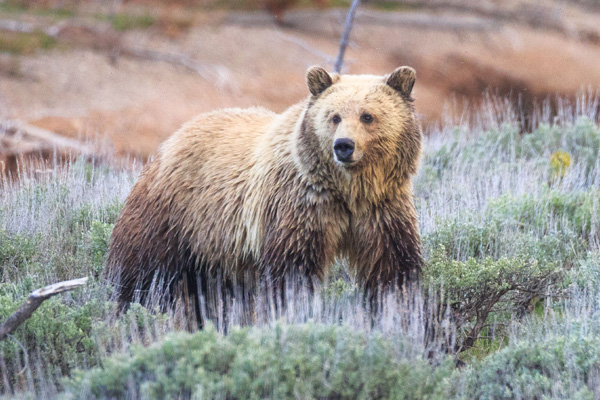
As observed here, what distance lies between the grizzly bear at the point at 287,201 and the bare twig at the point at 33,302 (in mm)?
1143

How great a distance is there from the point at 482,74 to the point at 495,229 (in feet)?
34.4

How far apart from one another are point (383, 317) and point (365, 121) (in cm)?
124

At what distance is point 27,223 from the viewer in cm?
646

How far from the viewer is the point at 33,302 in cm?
404

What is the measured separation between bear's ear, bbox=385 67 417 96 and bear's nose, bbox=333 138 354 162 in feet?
2.18

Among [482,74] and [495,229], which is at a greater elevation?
[482,74]

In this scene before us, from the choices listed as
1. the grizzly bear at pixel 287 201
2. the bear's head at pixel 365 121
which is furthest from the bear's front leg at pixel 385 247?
the bear's head at pixel 365 121

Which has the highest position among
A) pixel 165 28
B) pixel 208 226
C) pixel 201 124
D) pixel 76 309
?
pixel 165 28

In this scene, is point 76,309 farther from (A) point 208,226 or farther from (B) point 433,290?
(B) point 433,290

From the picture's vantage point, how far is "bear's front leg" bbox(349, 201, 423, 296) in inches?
189

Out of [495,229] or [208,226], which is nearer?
[208,226]

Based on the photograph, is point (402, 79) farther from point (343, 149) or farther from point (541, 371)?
point (541, 371)

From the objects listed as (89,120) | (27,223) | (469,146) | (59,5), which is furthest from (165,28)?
(27,223)

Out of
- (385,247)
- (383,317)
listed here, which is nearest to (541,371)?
(383,317)
